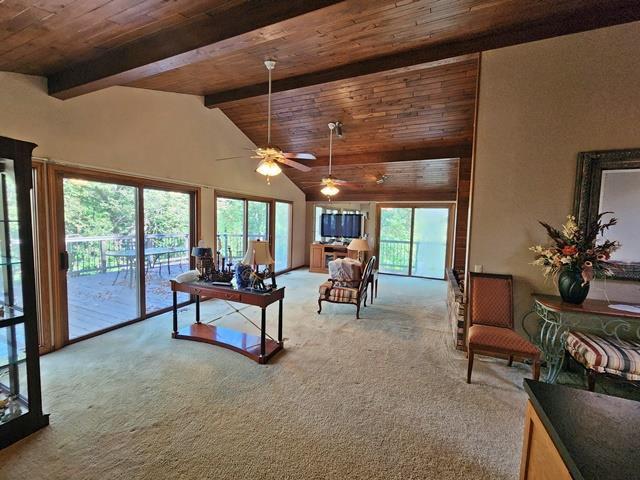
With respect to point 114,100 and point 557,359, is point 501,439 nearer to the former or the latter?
point 557,359

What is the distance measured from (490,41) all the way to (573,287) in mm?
2658

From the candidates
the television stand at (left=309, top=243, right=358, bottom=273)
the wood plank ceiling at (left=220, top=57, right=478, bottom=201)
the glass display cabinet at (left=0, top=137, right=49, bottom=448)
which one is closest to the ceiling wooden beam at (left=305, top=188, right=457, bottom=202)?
the wood plank ceiling at (left=220, top=57, right=478, bottom=201)

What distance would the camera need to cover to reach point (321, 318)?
14.7ft

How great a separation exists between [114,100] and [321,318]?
4.05 m

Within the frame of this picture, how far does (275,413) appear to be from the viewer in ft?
7.50

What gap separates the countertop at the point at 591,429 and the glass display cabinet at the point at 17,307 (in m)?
3.03

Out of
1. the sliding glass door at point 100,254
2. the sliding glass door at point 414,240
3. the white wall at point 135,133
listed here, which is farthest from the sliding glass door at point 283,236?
the sliding glass door at point 100,254

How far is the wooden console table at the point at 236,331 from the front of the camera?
312 centimetres

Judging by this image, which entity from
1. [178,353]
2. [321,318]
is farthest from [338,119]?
[178,353]

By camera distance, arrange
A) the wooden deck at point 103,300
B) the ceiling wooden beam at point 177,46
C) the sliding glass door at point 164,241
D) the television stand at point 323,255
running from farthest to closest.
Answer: the television stand at point 323,255, the sliding glass door at point 164,241, the wooden deck at point 103,300, the ceiling wooden beam at point 177,46

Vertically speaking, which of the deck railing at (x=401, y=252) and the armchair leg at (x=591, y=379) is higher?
the deck railing at (x=401, y=252)

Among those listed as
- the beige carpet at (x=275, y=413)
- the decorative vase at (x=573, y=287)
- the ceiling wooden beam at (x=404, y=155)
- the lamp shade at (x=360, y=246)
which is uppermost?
the ceiling wooden beam at (x=404, y=155)

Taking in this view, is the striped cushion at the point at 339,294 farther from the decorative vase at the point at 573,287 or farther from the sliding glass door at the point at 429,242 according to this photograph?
the sliding glass door at the point at 429,242

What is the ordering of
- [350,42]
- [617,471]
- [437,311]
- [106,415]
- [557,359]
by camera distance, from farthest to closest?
[437,311], [350,42], [557,359], [106,415], [617,471]
